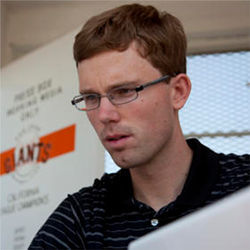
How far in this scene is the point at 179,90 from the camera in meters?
1.20

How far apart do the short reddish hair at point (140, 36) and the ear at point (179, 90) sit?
0.02 metres

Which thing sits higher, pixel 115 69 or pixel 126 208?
pixel 115 69

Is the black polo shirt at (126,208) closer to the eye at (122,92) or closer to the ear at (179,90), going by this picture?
the ear at (179,90)

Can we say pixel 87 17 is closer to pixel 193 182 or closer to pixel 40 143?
pixel 40 143

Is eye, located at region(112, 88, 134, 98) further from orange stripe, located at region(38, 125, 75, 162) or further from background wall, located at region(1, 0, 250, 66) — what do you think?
background wall, located at region(1, 0, 250, 66)

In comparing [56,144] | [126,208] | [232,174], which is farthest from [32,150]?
[232,174]

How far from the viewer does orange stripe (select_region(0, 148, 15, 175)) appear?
2.20 meters

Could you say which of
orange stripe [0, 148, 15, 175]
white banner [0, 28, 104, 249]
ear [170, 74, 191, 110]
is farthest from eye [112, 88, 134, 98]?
orange stripe [0, 148, 15, 175]

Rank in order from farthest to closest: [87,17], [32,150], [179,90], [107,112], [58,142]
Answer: [87,17] → [32,150] → [58,142] → [179,90] → [107,112]

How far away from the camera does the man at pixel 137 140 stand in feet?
3.55

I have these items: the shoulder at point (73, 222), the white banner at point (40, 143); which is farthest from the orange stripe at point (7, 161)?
the shoulder at point (73, 222)

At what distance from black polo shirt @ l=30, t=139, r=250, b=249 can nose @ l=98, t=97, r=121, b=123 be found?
0.63ft

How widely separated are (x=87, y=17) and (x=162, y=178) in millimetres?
1761

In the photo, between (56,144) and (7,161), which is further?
(7,161)
